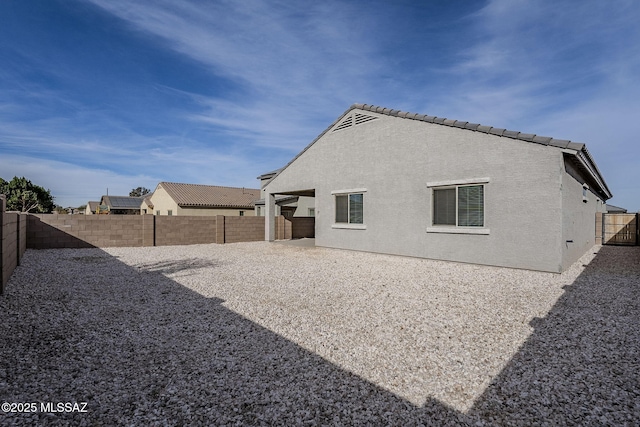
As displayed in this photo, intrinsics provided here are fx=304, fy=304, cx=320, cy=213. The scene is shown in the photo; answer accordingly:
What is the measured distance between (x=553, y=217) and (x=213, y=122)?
20345 mm

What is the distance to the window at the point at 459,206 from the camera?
991 centimetres

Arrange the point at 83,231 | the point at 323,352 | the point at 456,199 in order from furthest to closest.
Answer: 1. the point at 83,231
2. the point at 456,199
3. the point at 323,352

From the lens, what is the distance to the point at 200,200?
32.6 meters

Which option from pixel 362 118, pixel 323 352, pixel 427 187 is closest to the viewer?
pixel 323 352

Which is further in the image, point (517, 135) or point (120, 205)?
point (120, 205)

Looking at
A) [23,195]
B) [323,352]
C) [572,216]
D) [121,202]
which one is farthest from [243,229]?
[23,195]

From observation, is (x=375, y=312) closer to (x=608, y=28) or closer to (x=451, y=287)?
(x=451, y=287)

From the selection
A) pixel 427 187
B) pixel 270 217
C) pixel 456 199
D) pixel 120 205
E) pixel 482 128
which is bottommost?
pixel 270 217

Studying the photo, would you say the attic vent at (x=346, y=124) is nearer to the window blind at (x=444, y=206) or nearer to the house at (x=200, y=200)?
the window blind at (x=444, y=206)

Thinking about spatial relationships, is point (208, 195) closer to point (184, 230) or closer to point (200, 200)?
point (200, 200)

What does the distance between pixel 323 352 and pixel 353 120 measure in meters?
11.8

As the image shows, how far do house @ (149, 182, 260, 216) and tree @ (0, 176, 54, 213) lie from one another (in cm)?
1773

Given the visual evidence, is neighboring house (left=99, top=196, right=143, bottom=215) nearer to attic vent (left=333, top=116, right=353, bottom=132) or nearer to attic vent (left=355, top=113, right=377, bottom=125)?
attic vent (left=333, top=116, right=353, bottom=132)

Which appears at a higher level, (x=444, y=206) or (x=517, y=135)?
(x=517, y=135)
